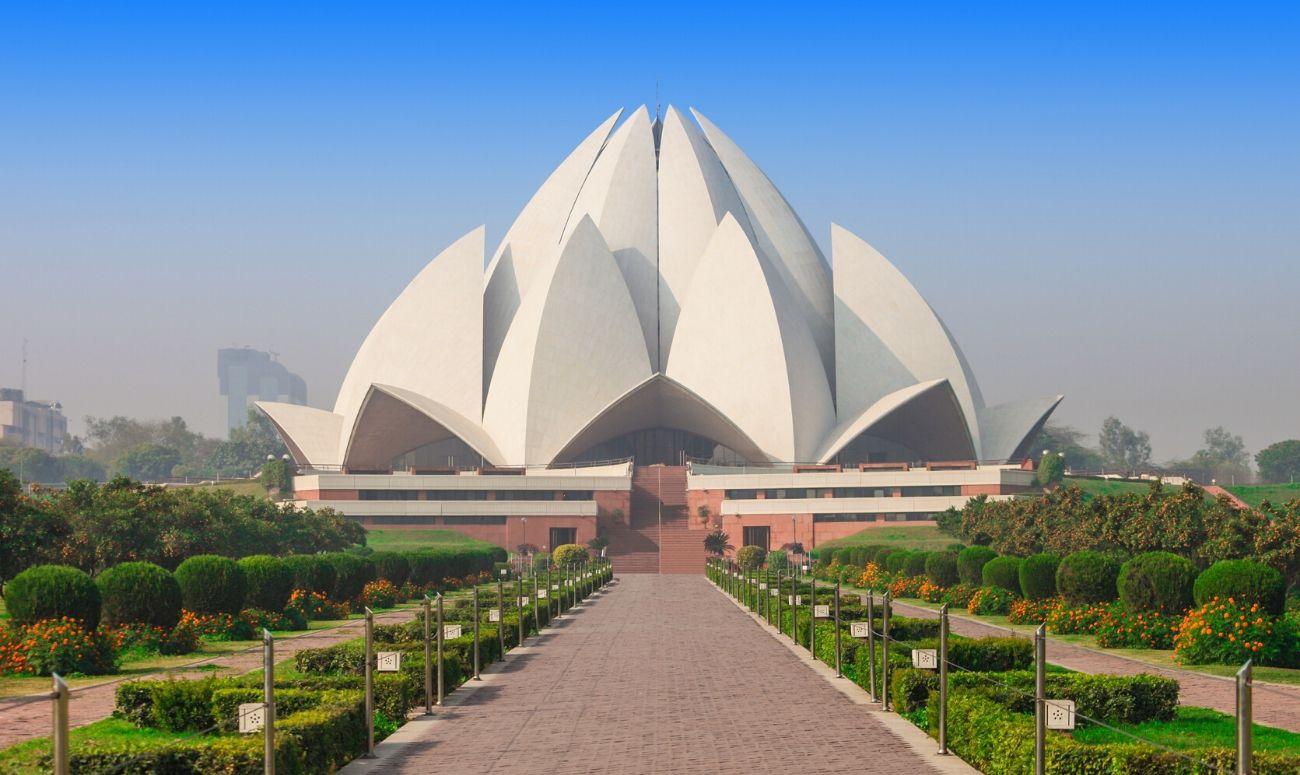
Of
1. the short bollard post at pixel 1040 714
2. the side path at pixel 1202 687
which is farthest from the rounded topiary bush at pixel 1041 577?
the short bollard post at pixel 1040 714

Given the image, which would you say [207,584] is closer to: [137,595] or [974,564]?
[137,595]

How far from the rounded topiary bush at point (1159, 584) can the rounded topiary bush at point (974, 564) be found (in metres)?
9.55

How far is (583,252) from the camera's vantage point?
68.6m

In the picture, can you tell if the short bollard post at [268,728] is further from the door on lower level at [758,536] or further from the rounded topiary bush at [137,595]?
the door on lower level at [758,536]

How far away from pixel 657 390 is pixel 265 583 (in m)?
46.8

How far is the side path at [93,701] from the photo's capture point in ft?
35.7

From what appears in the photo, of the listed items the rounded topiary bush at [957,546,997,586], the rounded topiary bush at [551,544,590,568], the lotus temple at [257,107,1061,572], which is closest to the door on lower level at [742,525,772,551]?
the lotus temple at [257,107,1061,572]

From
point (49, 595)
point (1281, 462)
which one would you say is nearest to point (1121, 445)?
point (1281, 462)

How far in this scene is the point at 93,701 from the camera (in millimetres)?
12773

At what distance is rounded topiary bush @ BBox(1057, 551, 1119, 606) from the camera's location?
67.6 feet

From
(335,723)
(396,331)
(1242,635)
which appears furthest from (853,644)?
(396,331)

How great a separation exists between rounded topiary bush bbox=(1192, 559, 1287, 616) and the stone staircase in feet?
146

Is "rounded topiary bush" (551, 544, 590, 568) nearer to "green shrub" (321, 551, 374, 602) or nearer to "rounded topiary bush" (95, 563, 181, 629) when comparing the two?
"green shrub" (321, 551, 374, 602)

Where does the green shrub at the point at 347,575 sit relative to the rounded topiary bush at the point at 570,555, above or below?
above
